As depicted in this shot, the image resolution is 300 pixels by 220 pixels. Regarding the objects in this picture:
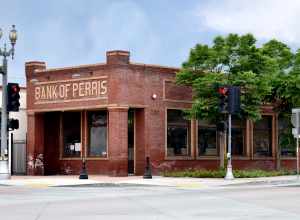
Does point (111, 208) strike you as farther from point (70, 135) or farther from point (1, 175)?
point (70, 135)

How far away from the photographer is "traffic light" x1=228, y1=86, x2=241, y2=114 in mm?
32656

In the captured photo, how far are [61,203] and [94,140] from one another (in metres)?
20.0

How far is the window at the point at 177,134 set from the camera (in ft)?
130

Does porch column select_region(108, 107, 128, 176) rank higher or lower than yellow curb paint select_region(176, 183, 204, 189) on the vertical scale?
higher

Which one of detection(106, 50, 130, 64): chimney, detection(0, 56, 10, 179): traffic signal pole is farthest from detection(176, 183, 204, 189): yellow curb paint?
detection(0, 56, 10, 179): traffic signal pole

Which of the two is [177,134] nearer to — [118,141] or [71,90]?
[118,141]

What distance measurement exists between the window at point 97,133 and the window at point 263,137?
10277mm

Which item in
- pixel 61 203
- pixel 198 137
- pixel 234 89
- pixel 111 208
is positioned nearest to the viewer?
pixel 111 208

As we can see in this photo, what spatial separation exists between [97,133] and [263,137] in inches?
448

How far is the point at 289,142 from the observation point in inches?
1697

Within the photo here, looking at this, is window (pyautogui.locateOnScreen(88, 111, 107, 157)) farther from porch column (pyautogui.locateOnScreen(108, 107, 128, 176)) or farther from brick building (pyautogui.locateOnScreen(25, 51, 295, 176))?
porch column (pyautogui.locateOnScreen(108, 107, 128, 176))

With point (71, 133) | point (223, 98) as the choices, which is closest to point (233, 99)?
point (223, 98)

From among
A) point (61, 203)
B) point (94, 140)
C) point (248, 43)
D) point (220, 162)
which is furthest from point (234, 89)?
point (61, 203)

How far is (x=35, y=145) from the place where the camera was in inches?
1645
